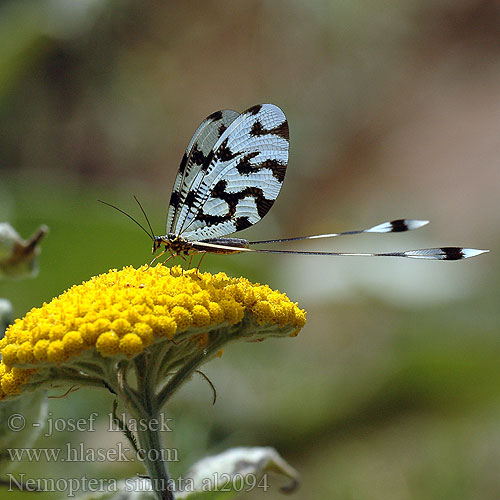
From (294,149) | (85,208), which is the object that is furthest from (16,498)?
(294,149)

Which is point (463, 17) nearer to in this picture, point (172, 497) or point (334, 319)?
point (334, 319)

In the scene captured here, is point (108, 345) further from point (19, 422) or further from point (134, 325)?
point (19, 422)

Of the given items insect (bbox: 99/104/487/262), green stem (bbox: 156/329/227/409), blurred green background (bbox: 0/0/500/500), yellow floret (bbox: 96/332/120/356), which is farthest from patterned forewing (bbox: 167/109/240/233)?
blurred green background (bbox: 0/0/500/500)

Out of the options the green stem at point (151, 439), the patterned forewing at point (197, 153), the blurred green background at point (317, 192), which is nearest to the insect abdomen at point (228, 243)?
the patterned forewing at point (197, 153)

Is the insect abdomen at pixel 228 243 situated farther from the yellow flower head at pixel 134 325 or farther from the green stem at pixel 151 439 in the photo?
the green stem at pixel 151 439

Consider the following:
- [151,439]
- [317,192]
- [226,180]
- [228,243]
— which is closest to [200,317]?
[151,439]
